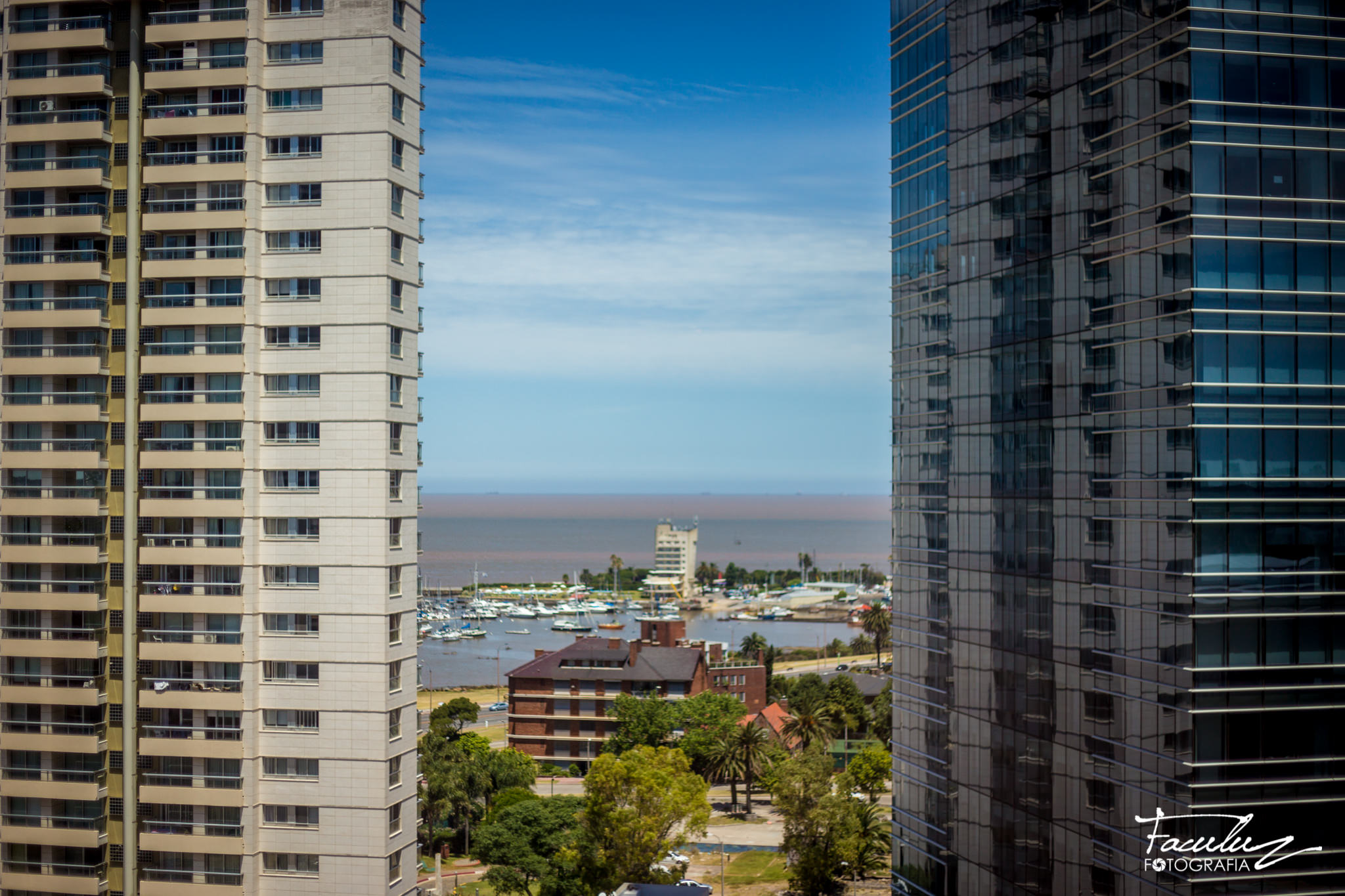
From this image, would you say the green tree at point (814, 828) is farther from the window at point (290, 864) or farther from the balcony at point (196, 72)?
the balcony at point (196, 72)

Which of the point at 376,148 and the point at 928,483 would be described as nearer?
the point at 376,148

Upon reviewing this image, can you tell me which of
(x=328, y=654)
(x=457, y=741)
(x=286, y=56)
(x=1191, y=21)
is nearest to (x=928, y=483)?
(x=1191, y=21)

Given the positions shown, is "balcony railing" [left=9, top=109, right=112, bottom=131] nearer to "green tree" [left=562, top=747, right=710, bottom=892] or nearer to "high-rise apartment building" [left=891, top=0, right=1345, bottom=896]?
"high-rise apartment building" [left=891, top=0, right=1345, bottom=896]

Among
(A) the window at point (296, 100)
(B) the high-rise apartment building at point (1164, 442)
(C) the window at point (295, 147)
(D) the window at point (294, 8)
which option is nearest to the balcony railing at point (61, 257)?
(C) the window at point (295, 147)

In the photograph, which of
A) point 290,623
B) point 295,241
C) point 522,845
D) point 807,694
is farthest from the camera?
point 807,694

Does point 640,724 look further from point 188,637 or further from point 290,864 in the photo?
point 188,637

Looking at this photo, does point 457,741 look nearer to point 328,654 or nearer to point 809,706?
point 809,706

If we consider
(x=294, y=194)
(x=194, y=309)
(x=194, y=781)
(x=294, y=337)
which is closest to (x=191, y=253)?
(x=194, y=309)
